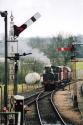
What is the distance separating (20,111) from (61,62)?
69600 mm

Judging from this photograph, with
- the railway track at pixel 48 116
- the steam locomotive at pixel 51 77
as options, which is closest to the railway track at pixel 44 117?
the railway track at pixel 48 116

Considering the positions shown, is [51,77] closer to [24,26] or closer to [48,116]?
[48,116]

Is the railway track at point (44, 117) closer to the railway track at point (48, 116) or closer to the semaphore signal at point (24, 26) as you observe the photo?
the railway track at point (48, 116)

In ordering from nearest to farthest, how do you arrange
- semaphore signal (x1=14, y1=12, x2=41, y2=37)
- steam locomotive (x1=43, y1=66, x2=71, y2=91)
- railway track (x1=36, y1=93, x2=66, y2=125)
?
1. semaphore signal (x1=14, y1=12, x2=41, y2=37)
2. railway track (x1=36, y1=93, x2=66, y2=125)
3. steam locomotive (x1=43, y1=66, x2=71, y2=91)

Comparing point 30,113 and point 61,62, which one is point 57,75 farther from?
point 61,62

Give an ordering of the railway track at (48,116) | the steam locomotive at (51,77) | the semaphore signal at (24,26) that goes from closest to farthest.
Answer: the semaphore signal at (24,26)
the railway track at (48,116)
the steam locomotive at (51,77)

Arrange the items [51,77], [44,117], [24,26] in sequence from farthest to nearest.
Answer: [51,77] → [44,117] → [24,26]

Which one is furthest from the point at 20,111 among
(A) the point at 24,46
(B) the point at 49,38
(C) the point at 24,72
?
(B) the point at 49,38

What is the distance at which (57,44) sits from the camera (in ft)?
301

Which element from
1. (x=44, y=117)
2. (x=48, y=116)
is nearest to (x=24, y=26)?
(x=44, y=117)

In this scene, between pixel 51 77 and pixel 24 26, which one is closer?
pixel 24 26

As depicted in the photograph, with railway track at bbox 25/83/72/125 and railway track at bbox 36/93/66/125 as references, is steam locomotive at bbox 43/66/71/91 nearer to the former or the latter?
railway track at bbox 36/93/66/125

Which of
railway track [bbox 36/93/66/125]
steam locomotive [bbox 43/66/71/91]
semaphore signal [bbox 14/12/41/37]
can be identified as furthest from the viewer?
steam locomotive [bbox 43/66/71/91]

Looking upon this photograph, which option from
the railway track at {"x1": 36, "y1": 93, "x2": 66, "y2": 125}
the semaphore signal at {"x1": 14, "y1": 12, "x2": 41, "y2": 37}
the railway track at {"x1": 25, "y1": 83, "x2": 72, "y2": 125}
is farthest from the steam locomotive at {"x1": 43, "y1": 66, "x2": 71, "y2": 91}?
the semaphore signal at {"x1": 14, "y1": 12, "x2": 41, "y2": 37}
